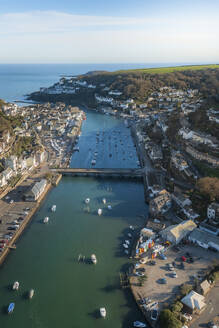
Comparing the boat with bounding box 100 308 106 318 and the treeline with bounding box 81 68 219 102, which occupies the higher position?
the treeline with bounding box 81 68 219 102

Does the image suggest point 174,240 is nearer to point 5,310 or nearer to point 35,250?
point 35,250

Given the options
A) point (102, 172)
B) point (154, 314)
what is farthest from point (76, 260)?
point (102, 172)

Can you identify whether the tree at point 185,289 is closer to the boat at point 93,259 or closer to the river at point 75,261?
the river at point 75,261

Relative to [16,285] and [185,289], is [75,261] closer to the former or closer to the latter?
[16,285]

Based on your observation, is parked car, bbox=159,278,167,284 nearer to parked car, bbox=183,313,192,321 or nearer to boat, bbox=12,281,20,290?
parked car, bbox=183,313,192,321

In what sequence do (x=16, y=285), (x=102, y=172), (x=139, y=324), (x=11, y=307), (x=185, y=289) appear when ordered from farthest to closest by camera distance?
(x=102, y=172) < (x=16, y=285) < (x=185, y=289) < (x=11, y=307) < (x=139, y=324)

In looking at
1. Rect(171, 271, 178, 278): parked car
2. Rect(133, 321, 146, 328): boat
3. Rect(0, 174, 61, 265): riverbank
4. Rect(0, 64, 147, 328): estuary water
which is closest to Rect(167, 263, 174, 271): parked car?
Rect(171, 271, 178, 278): parked car
